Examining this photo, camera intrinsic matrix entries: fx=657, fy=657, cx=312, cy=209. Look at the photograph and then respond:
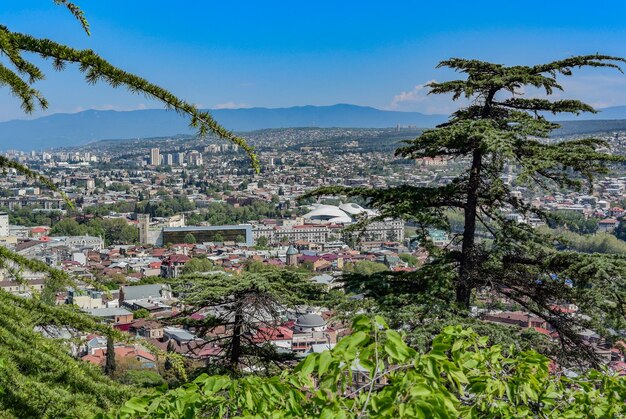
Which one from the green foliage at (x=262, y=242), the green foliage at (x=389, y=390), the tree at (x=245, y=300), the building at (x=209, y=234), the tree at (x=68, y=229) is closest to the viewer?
the green foliage at (x=389, y=390)

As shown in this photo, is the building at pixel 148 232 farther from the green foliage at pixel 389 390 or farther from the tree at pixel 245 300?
the green foliage at pixel 389 390

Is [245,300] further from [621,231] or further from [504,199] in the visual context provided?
[621,231]

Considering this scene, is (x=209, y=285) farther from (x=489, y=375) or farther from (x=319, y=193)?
(x=489, y=375)

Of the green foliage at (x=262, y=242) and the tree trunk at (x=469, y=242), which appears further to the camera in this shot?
the green foliage at (x=262, y=242)

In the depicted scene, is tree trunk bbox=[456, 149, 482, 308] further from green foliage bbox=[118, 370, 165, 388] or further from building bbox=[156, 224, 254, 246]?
building bbox=[156, 224, 254, 246]

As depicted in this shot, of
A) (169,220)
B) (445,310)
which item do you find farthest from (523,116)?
(169,220)

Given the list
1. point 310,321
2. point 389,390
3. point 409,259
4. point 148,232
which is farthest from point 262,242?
point 389,390

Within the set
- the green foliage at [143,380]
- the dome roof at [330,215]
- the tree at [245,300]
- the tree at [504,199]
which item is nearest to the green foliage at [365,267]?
the dome roof at [330,215]
